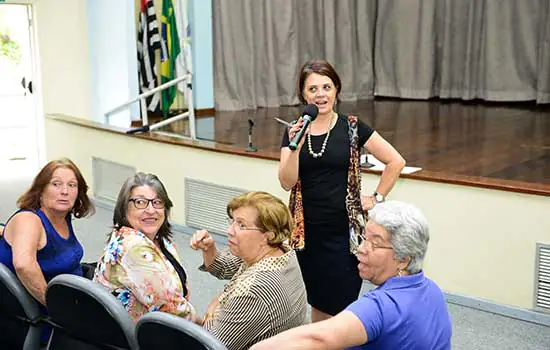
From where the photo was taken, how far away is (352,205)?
272 centimetres

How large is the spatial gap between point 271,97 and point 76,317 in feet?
23.4

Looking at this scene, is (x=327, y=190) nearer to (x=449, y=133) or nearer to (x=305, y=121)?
(x=305, y=121)

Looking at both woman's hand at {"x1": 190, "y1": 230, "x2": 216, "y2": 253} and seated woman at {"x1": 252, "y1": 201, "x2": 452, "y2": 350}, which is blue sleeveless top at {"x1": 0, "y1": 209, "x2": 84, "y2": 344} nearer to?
woman's hand at {"x1": 190, "y1": 230, "x2": 216, "y2": 253}

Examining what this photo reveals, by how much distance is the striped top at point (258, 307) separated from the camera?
1979 mm

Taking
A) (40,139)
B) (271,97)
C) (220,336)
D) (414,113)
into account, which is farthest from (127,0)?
(220,336)

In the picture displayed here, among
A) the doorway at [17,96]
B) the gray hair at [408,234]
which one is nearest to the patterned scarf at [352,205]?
the gray hair at [408,234]

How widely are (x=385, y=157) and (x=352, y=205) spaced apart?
265 mm

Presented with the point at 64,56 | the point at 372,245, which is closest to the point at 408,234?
the point at 372,245

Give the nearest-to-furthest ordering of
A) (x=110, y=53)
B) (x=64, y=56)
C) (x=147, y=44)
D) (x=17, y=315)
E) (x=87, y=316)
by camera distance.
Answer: (x=87, y=316)
(x=17, y=315)
(x=110, y=53)
(x=64, y=56)
(x=147, y=44)

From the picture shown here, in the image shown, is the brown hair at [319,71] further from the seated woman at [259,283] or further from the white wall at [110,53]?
the white wall at [110,53]

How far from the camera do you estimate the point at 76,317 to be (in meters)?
2.13

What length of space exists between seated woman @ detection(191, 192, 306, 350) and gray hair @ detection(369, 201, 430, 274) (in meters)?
0.42

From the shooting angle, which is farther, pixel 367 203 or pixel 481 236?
pixel 481 236

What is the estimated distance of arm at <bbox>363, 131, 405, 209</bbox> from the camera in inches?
110
